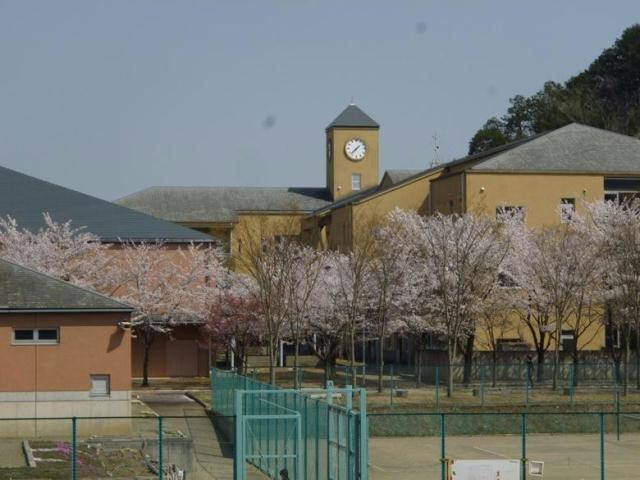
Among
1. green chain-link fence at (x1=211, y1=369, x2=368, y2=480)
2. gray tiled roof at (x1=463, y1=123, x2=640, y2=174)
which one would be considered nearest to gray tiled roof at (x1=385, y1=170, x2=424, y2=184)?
gray tiled roof at (x1=463, y1=123, x2=640, y2=174)

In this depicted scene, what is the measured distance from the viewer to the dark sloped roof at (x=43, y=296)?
Result: 37969mm

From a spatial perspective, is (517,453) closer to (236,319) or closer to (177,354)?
(236,319)

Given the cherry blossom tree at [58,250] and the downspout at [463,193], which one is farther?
the downspout at [463,193]

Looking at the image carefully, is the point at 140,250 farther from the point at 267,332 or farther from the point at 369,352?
the point at 369,352

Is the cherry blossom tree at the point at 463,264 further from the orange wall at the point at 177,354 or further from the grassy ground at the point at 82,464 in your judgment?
the grassy ground at the point at 82,464

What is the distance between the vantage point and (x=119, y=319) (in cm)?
3869

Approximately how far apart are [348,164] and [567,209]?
50508mm

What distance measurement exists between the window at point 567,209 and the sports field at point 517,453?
24.4 meters

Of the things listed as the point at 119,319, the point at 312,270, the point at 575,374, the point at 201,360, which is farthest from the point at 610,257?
the point at 119,319

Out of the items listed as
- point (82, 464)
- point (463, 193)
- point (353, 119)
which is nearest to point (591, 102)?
point (353, 119)

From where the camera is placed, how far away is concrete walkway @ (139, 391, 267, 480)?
105ft

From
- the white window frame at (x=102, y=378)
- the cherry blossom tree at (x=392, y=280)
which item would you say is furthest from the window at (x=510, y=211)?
the white window frame at (x=102, y=378)

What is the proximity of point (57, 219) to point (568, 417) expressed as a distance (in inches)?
1294

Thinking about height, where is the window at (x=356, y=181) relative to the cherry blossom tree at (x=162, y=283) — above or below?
above
